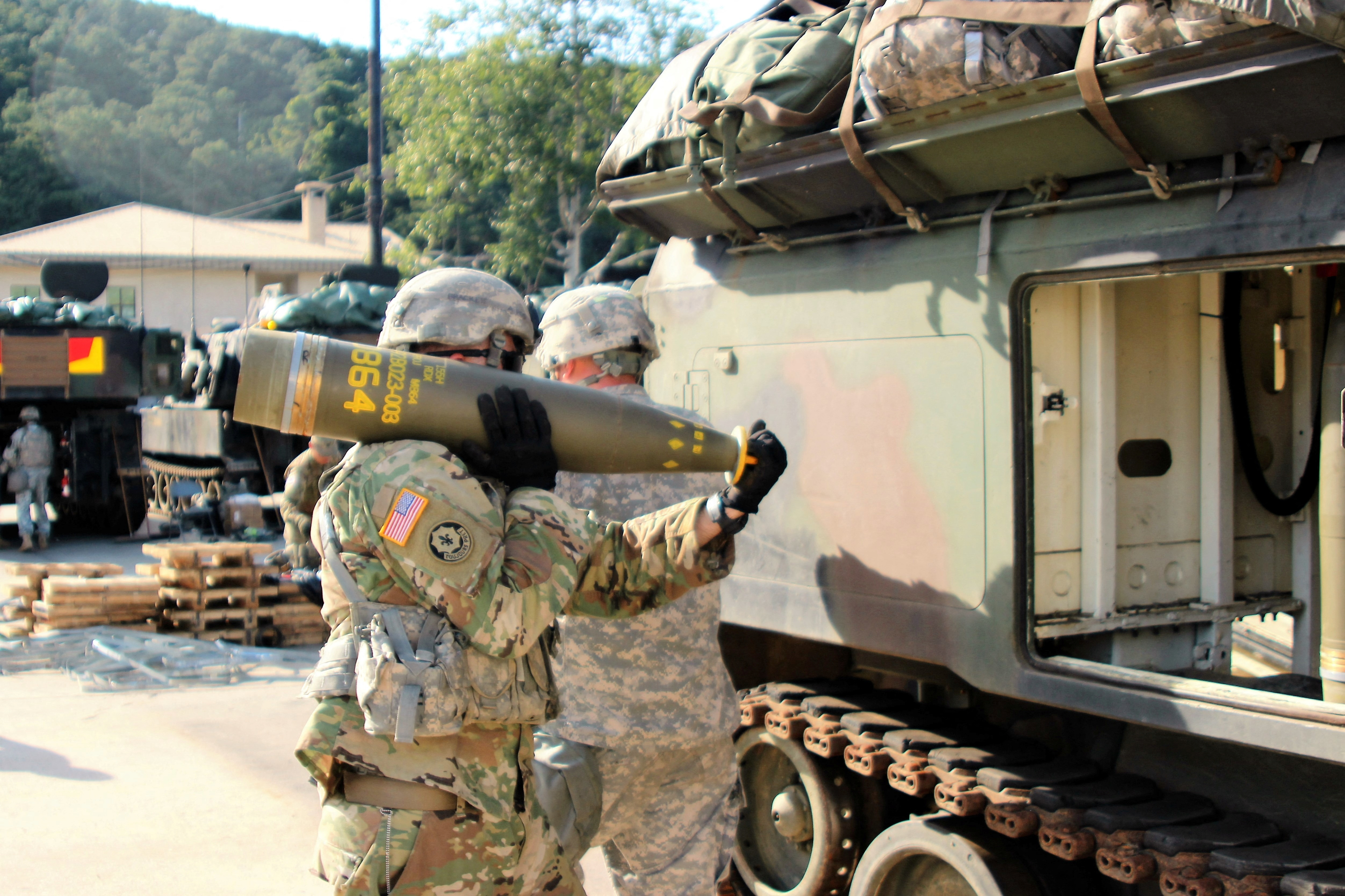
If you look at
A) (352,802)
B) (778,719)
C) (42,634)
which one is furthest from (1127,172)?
(42,634)

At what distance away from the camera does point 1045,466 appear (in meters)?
3.20

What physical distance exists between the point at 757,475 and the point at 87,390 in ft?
49.6

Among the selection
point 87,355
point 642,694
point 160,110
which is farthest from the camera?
point 160,110

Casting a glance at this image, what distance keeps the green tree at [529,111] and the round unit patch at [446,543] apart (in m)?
21.5

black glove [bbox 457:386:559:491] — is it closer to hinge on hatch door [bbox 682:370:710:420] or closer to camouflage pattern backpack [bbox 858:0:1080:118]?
camouflage pattern backpack [bbox 858:0:1080:118]

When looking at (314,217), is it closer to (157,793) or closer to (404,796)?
(157,793)

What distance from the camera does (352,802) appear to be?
262cm

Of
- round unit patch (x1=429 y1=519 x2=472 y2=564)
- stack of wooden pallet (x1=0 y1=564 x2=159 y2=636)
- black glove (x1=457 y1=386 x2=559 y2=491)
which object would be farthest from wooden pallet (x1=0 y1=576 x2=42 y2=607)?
round unit patch (x1=429 y1=519 x2=472 y2=564)

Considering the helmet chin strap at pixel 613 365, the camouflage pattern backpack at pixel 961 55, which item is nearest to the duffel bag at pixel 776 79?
the camouflage pattern backpack at pixel 961 55

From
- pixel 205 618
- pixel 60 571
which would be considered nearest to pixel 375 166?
pixel 60 571

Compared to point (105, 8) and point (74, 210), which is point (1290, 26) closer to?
point (74, 210)

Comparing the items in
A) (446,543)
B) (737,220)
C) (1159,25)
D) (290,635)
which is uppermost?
(1159,25)

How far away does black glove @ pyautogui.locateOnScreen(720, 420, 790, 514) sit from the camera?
274 cm

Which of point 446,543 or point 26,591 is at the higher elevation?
point 446,543
